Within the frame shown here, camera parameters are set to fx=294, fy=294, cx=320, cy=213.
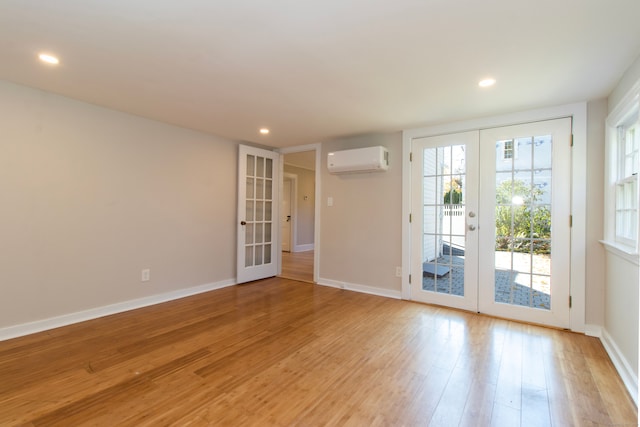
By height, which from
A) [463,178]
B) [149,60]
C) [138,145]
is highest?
[149,60]

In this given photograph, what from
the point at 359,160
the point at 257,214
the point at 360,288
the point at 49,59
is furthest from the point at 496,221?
the point at 49,59

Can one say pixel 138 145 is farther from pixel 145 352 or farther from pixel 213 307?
pixel 145 352

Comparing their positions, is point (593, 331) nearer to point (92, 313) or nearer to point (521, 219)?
point (521, 219)

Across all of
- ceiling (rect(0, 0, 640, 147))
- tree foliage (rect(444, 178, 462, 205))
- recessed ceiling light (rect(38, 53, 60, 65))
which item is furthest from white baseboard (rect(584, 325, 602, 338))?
recessed ceiling light (rect(38, 53, 60, 65))

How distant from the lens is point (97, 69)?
224 centimetres

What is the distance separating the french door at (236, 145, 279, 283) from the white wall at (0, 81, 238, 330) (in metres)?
0.38

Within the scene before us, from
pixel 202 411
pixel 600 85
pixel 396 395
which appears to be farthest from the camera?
pixel 600 85

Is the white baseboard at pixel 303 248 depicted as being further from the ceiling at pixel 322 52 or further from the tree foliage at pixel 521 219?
the tree foliage at pixel 521 219

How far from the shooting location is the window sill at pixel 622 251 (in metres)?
1.89

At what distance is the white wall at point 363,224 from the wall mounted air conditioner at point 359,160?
0.46ft

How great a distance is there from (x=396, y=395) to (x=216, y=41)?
8.09ft

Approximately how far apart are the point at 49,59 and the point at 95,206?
144 centimetres

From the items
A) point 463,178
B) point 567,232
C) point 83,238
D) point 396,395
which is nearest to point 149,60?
point 83,238

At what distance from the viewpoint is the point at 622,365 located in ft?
6.68
